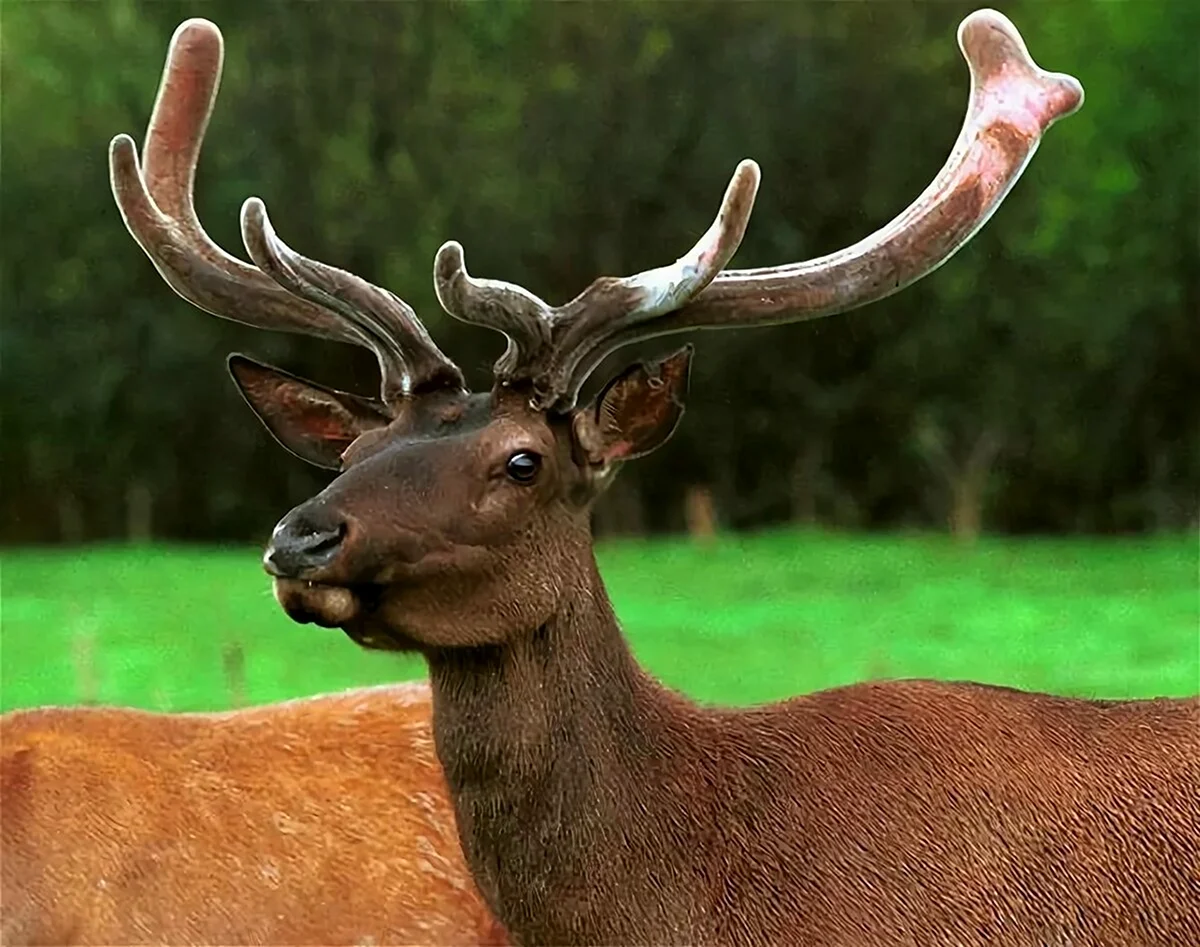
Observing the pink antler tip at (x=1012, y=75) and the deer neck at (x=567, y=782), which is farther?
the pink antler tip at (x=1012, y=75)

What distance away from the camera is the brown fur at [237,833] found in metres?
4.71

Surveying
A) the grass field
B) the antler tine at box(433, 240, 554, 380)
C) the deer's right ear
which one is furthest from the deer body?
the grass field

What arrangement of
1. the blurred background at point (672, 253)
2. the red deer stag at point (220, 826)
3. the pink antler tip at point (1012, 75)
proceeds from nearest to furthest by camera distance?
the pink antler tip at point (1012, 75) → the red deer stag at point (220, 826) → the blurred background at point (672, 253)

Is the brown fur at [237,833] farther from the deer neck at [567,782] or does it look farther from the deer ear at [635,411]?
the deer ear at [635,411]

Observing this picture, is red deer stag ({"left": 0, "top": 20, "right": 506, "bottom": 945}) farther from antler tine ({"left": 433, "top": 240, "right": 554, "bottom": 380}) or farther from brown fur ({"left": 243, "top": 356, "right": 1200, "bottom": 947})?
antler tine ({"left": 433, "top": 240, "right": 554, "bottom": 380})

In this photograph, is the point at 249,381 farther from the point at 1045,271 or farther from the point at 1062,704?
the point at 1045,271

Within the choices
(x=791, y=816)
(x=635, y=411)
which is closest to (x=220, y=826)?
(x=791, y=816)

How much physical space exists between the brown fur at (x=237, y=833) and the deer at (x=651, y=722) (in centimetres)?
117

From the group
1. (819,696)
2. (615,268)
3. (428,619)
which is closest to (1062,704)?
(819,696)

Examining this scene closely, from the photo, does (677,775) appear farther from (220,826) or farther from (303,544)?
(220,826)

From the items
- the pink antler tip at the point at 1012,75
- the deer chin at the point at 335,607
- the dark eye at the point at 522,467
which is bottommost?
the deer chin at the point at 335,607

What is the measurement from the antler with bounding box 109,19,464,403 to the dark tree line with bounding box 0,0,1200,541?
42.4ft

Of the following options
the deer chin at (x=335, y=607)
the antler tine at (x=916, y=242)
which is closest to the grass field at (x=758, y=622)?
the antler tine at (x=916, y=242)

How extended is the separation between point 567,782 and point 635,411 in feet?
2.59
